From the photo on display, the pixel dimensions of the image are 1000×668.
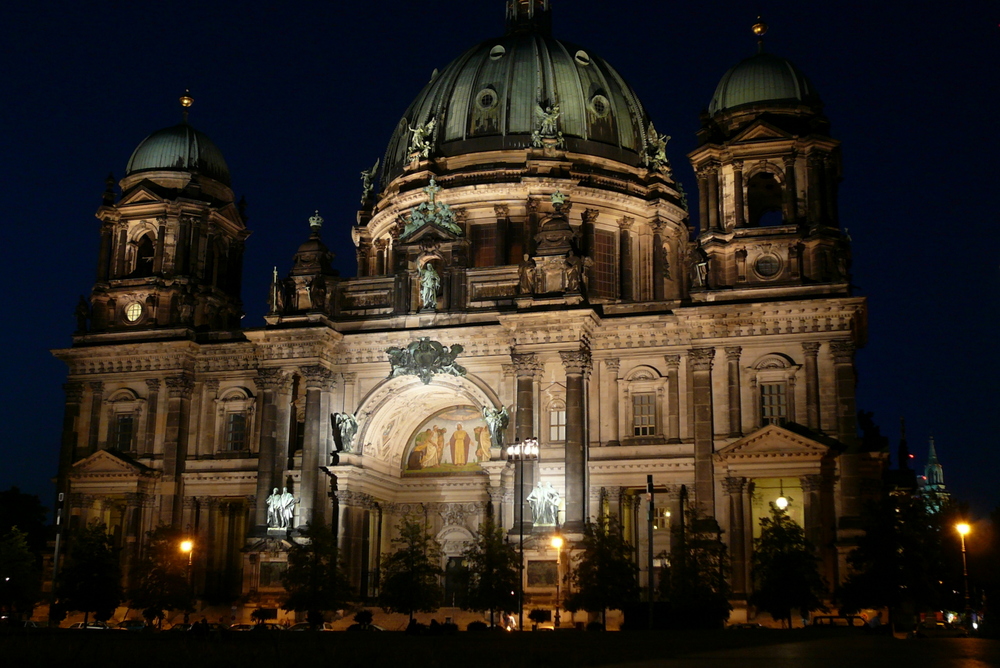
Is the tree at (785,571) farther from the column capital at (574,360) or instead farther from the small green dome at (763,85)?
the small green dome at (763,85)

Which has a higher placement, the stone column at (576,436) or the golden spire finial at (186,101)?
the golden spire finial at (186,101)

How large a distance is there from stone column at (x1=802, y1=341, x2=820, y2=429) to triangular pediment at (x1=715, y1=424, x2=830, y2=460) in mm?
1598

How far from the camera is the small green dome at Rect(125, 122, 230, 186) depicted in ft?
218

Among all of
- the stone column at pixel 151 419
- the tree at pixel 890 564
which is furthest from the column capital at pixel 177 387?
the tree at pixel 890 564

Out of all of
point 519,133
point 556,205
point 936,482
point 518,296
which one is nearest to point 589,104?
point 519,133

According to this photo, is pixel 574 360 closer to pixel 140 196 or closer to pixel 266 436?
pixel 266 436

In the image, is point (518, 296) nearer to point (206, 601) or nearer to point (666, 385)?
point (666, 385)

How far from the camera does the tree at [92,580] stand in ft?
179

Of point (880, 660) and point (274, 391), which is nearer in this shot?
point (880, 660)

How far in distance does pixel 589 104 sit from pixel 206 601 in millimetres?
34236

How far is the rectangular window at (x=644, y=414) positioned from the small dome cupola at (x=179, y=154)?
2779cm

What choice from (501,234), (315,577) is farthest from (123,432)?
(501,234)

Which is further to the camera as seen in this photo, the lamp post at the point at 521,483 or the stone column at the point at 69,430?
the stone column at the point at 69,430

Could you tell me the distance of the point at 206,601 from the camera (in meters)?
59.3
